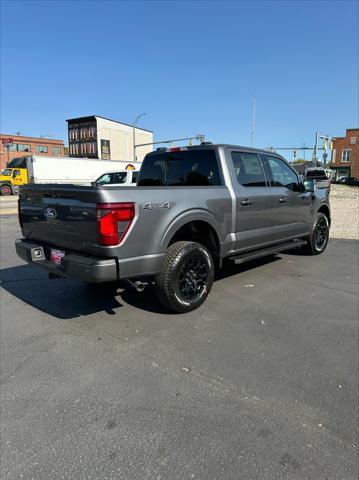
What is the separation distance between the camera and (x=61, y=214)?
3.75 meters

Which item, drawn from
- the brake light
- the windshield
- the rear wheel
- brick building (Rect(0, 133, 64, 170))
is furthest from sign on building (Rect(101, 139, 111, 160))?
the brake light

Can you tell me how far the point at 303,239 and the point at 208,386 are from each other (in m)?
4.70

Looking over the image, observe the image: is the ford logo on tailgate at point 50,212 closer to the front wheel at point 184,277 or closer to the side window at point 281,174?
the front wheel at point 184,277

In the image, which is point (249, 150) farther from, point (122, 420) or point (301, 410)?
point (122, 420)

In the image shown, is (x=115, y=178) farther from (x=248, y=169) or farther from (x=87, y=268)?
(x=87, y=268)

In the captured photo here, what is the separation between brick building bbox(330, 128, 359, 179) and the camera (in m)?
62.7

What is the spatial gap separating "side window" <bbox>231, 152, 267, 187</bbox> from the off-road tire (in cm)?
208

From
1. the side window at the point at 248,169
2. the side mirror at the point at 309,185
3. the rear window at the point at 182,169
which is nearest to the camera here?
the rear window at the point at 182,169

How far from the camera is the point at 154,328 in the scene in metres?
3.78

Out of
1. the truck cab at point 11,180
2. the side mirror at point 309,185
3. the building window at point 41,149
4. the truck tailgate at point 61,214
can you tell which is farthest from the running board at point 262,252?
the building window at point 41,149

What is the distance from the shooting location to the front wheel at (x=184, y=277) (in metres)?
3.86

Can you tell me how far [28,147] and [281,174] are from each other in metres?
79.1

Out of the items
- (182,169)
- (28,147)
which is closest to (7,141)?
(28,147)

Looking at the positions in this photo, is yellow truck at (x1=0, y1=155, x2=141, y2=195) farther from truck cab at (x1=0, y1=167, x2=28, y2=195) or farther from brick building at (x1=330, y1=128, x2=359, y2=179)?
brick building at (x1=330, y1=128, x2=359, y2=179)
